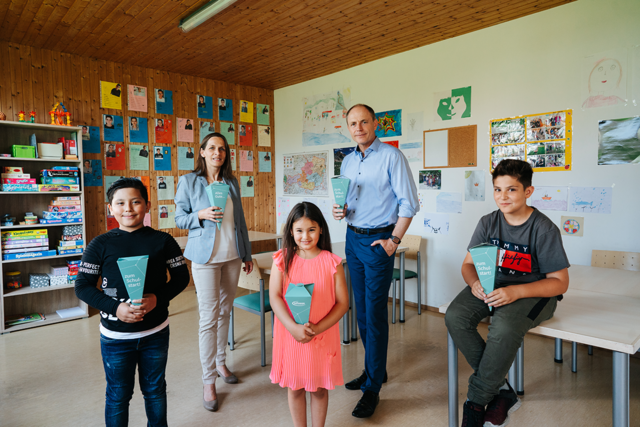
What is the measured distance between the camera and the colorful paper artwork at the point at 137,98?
15.4 ft

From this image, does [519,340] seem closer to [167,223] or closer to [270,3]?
[270,3]

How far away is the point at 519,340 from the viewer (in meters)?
1.68

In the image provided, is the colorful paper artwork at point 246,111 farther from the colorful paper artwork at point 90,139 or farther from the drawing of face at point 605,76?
the drawing of face at point 605,76

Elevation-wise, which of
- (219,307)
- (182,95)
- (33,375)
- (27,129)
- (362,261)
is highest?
(182,95)

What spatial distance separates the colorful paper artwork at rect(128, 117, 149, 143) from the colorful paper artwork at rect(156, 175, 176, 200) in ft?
1.63

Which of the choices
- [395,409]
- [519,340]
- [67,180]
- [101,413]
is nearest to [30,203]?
[67,180]

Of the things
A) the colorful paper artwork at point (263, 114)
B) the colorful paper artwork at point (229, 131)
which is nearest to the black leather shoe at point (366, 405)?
the colorful paper artwork at point (229, 131)

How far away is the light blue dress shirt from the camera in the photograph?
2240 mm

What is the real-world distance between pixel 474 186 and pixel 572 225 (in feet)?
2.92

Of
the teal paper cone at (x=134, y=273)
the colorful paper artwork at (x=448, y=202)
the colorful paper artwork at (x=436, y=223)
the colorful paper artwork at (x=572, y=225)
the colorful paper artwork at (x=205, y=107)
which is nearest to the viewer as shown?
the teal paper cone at (x=134, y=273)

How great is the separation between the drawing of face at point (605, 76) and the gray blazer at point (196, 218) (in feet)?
9.66

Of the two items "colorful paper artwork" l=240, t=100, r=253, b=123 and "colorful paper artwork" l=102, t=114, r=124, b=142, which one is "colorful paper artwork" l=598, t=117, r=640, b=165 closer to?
"colorful paper artwork" l=240, t=100, r=253, b=123

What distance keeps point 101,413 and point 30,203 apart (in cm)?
280

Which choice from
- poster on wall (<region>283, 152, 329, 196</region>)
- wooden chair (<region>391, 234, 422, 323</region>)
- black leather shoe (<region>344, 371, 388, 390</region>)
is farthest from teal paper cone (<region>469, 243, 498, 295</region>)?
poster on wall (<region>283, 152, 329, 196</region>)
